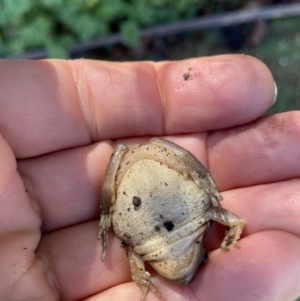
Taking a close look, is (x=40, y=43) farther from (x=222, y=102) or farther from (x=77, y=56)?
(x=222, y=102)

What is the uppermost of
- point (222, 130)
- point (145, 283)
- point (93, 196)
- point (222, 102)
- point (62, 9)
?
point (62, 9)

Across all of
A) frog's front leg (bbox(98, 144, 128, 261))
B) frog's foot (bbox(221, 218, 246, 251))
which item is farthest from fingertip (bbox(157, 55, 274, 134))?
frog's foot (bbox(221, 218, 246, 251))

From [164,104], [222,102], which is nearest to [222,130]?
[222,102]

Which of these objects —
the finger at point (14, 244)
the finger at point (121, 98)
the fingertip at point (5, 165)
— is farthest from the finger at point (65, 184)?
the fingertip at point (5, 165)

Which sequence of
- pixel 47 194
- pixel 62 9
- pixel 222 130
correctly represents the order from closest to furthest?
pixel 47 194 < pixel 222 130 < pixel 62 9

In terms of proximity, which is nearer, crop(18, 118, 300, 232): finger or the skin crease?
the skin crease

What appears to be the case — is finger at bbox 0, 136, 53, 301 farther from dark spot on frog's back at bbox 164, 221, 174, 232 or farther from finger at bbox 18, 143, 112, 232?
dark spot on frog's back at bbox 164, 221, 174, 232

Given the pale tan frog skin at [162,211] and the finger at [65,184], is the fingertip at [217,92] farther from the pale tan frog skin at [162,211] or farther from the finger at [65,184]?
the finger at [65,184]
